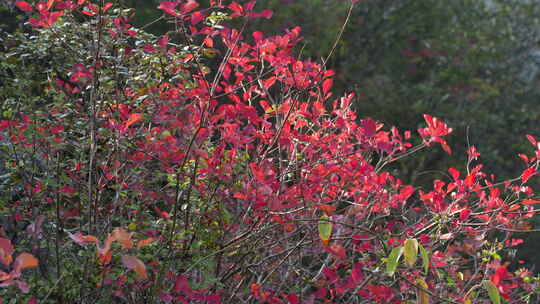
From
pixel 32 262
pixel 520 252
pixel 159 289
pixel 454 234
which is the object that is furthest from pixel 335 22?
pixel 32 262

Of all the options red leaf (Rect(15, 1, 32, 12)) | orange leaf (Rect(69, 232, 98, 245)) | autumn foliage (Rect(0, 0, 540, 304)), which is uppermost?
red leaf (Rect(15, 1, 32, 12))

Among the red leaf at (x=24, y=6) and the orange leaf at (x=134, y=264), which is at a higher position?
the red leaf at (x=24, y=6)

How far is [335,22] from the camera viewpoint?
8.33 meters

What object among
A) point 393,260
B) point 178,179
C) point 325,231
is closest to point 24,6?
point 178,179

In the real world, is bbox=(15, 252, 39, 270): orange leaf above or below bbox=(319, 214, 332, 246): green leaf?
above

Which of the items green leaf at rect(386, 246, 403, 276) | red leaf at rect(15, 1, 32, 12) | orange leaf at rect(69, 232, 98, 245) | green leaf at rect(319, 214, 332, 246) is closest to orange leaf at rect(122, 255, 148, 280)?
orange leaf at rect(69, 232, 98, 245)

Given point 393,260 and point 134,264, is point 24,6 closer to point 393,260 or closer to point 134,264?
point 134,264

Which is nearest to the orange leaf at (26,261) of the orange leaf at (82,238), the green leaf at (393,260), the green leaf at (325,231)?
the orange leaf at (82,238)

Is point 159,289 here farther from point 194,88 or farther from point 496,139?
point 496,139

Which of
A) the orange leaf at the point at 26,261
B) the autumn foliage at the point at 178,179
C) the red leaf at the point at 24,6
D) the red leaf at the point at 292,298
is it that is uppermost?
the red leaf at the point at 24,6

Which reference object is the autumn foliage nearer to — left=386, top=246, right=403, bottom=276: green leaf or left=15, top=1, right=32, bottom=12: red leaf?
left=15, top=1, right=32, bottom=12: red leaf

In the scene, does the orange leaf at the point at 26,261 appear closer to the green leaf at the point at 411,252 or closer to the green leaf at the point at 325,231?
the green leaf at the point at 325,231

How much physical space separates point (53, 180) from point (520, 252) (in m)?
5.27

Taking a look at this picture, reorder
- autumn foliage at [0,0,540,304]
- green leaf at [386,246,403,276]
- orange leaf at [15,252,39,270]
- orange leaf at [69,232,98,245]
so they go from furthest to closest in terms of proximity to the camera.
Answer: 1. autumn foliage at [0,0,540,304]
2. green leaf at [386,246,403,276]
3. orange leaf at [69,232,98,245]
4. orange leaf at [15,252,39,270]
